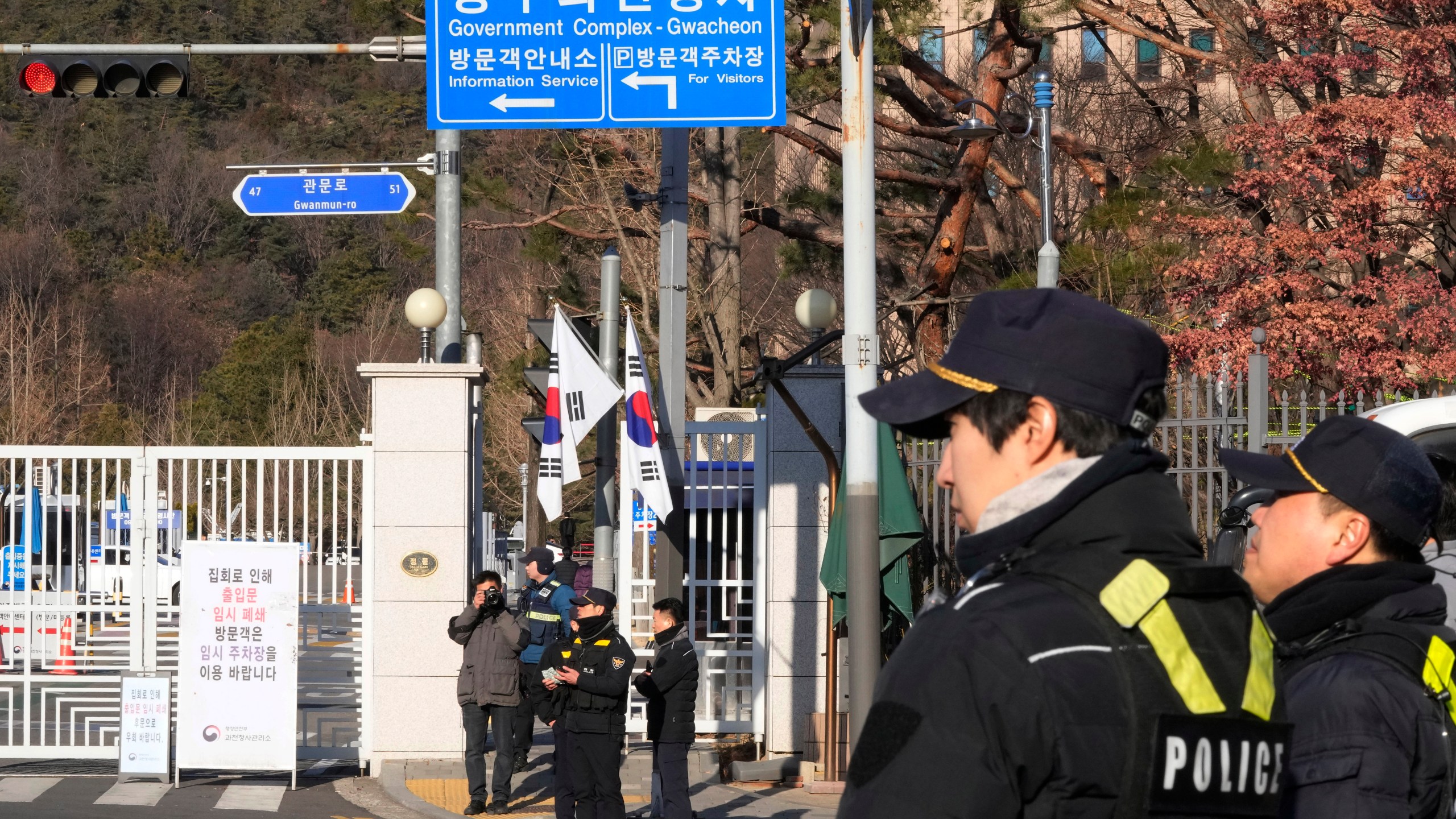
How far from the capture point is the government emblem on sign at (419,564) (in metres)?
12.4

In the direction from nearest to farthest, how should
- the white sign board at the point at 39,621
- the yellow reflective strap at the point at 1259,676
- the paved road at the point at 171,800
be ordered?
1. the yellow reflective strap at the point at 1259,676
2. the paved road at the point at 171,800
3. the white sign board at the point at 39,621

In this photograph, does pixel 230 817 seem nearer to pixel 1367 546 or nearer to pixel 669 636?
pixel 669 636

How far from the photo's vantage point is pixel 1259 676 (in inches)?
84.2

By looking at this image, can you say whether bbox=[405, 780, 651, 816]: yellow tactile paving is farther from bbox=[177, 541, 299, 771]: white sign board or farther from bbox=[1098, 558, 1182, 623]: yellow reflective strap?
bbox=[1098, 558, 1182, 623]: yellow reflective strap

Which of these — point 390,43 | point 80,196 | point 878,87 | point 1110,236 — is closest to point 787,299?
point 1110,236

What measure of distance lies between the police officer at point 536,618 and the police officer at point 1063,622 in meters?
9.28

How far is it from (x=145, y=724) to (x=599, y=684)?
4.40 m

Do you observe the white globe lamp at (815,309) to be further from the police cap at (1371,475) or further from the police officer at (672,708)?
the police cap at (1371,475)

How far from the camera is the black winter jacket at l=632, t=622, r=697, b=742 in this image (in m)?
9.80

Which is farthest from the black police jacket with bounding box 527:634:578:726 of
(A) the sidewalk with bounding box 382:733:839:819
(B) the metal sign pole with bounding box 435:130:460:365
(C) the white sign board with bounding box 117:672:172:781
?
(B) the metal sign pole with bounding box 435:130:460:365

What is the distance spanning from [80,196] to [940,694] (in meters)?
87.5

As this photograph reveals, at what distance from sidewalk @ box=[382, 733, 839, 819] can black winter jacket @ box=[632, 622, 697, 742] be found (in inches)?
51.1

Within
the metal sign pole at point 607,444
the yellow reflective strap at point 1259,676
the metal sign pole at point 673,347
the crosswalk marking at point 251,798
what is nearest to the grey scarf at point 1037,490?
the yellow reflective strap at point 1259,676

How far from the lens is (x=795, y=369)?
40.7 feet
